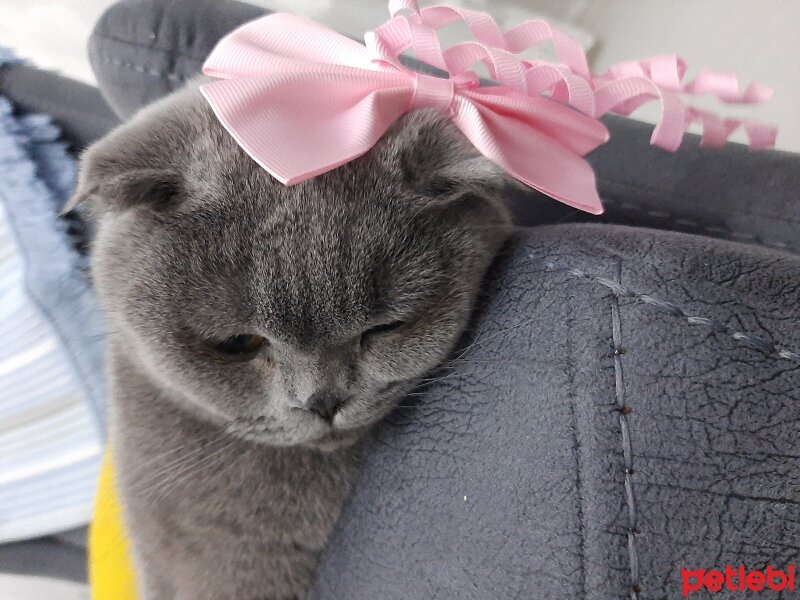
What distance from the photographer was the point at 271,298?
48 cm

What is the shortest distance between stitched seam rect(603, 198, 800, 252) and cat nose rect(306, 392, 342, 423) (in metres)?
0.47

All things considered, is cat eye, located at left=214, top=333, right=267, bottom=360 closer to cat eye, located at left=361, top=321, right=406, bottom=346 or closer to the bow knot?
cat eye, located at left=361, top=321, right=406, bottom=346

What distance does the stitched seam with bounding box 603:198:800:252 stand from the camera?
2.40ft

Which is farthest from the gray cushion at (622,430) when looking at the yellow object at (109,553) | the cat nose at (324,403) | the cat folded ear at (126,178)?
the yellow object at (109,553)

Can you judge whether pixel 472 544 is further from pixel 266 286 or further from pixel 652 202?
pixel 652 202

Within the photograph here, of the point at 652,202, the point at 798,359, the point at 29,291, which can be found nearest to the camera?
the point at 798,359

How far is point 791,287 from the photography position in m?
0.41

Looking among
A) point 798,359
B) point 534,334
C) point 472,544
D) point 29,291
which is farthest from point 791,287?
point 29,291

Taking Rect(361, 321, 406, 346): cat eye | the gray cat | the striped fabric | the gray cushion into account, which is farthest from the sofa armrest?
the gray cushion

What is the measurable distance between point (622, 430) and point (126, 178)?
408 mm

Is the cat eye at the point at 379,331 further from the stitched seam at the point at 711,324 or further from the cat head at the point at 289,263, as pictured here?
the stitched seam at the point at 711,324

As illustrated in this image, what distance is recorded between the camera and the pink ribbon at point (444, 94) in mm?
451

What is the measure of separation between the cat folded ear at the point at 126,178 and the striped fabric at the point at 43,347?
53 cm

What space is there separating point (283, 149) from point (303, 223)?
0.07 metres
